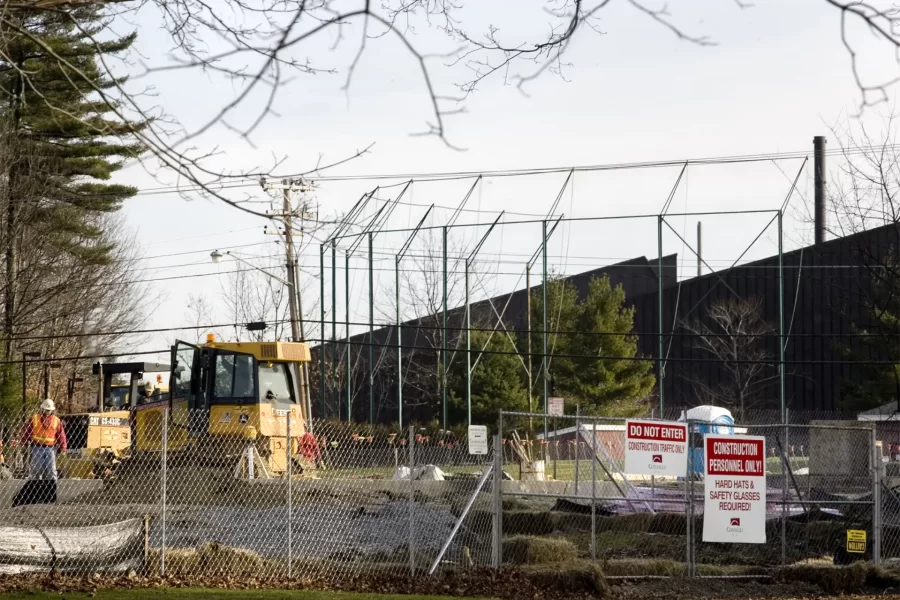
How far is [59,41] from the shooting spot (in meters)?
9.05

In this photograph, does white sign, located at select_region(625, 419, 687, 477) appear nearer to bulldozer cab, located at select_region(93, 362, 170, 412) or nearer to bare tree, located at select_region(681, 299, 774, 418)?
bulldozer cab, located at select_region(93, 362, 170, 412)

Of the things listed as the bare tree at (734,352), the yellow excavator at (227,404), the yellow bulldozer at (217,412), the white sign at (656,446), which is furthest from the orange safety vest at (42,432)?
the bare tree at (734,352)

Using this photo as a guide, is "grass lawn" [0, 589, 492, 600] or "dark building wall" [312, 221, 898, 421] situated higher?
"dark building wall" [312, 221, 898, 421]

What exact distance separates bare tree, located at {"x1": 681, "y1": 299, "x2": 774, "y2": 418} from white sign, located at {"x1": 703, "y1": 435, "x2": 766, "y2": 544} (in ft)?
125

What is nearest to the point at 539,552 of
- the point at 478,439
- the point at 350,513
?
the point at 478,439

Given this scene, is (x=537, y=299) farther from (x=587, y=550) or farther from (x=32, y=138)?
(x=587, y=550)

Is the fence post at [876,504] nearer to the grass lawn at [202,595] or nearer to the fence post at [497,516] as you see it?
the fence post at [497,516]

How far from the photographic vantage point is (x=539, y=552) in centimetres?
1418

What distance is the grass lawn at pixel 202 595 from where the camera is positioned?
35.2ft

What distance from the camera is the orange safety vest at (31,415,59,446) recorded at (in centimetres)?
1734

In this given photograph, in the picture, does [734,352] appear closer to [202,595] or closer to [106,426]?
[106,426]

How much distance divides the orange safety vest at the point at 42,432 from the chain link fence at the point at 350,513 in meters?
0.35

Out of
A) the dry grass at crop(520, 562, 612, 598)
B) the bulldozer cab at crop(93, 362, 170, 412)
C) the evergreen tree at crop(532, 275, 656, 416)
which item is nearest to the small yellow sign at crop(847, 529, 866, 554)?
the dry grass at crop(520, 562, 612, 598)

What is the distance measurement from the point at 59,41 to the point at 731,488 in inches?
361
